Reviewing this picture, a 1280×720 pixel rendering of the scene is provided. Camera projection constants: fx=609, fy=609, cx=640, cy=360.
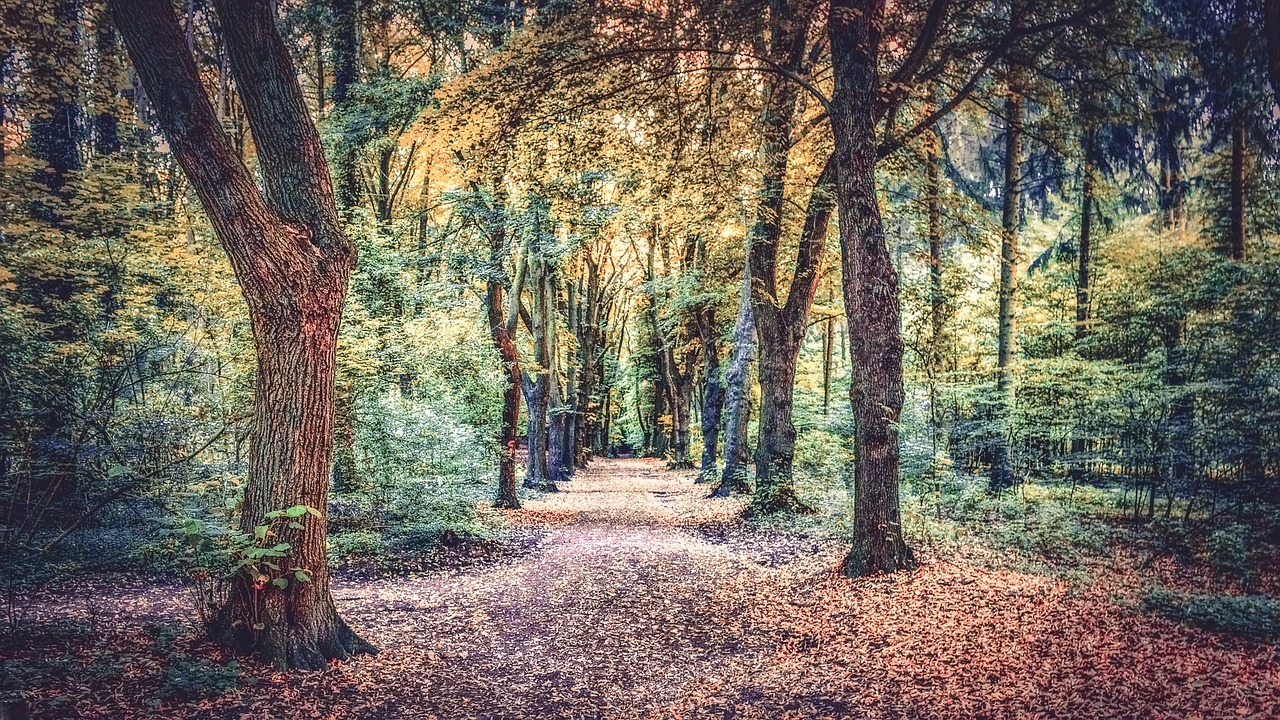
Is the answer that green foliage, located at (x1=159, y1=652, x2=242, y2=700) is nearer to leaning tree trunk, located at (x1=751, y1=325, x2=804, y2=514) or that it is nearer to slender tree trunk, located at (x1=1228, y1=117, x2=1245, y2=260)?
leaning tree trunk, located at (x1=751, y1=325, x2=804, y2=514)

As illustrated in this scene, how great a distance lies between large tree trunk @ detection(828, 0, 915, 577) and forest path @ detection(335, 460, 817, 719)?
1782 millimetres

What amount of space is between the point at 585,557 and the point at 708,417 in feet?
48.5

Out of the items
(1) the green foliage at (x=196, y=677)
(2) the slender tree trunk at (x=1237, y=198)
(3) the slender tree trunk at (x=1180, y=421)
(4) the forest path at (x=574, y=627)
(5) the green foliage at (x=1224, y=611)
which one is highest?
(2) the slender tree trunk at (x=1237, y=198)

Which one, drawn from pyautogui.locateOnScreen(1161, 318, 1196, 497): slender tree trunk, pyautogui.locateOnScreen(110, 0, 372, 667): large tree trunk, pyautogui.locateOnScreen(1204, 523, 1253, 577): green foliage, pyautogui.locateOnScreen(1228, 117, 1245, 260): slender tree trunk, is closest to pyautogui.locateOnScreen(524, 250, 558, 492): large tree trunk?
pyautogui.locateOnScreen(110, 0, 372, 667): large tree trunk

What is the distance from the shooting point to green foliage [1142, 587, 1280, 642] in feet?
15.7

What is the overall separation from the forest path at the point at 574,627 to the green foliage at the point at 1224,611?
3380mm

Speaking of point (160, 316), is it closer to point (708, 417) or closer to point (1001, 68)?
point (1001, 68)

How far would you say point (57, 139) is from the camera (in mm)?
9867

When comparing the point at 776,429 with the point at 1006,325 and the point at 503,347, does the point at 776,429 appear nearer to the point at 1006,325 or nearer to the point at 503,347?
the point at 1006,325

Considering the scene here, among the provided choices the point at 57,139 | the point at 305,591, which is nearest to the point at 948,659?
the point at 305,591

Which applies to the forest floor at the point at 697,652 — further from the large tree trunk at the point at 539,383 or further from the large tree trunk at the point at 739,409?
the large tree trunk at the point at 539,383

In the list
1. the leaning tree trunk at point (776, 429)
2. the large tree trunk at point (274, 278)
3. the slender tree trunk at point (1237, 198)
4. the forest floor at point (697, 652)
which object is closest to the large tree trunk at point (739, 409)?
the leaning tree trunk at point (776, 429)

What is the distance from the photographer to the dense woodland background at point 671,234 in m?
6.48

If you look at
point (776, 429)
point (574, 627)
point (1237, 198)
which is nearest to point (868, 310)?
point (574, 627)
